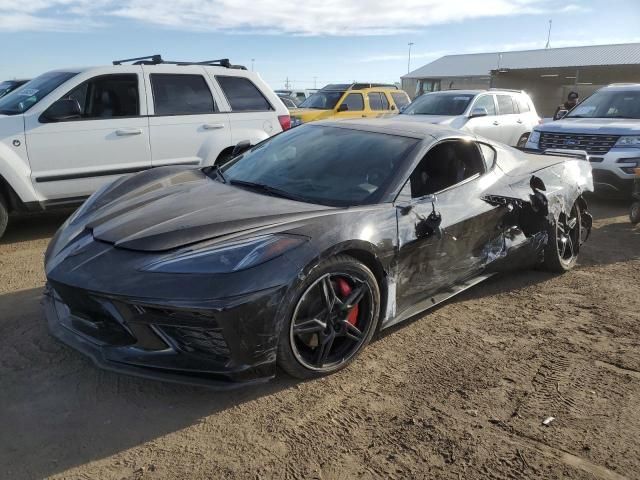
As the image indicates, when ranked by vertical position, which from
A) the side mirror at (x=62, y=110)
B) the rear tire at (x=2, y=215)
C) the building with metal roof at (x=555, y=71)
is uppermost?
the building with metal roof at (x=555, y=71)

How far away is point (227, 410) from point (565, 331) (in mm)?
2488

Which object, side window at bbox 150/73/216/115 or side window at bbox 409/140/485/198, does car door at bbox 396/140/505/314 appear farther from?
side window at bbox 150/73/216/115

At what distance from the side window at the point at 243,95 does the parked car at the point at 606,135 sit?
4735mm

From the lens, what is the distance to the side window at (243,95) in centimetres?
679

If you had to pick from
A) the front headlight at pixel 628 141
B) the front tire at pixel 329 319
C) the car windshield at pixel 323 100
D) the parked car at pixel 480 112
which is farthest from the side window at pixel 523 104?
the front tire at pixel 329 319

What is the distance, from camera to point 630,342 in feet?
12.0

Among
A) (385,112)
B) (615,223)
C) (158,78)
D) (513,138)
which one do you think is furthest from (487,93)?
(158,78)

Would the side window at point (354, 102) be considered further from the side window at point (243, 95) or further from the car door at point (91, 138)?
the car door at point (91, 138)

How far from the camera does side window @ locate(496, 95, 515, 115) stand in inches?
462

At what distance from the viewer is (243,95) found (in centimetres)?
695

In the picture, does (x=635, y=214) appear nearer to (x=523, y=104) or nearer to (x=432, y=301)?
(x=432, y=301)

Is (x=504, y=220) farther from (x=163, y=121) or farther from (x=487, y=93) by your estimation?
(x=487, y=93)

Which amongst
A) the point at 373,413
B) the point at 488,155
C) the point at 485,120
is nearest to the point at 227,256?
the point at 373,413

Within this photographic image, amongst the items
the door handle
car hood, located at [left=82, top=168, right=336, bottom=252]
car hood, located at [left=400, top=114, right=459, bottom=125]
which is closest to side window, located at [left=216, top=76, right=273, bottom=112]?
the door handle
